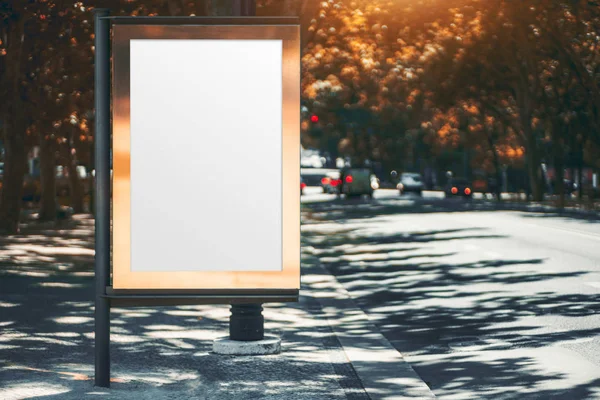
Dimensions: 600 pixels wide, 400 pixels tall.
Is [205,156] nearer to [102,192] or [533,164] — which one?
[102,192]

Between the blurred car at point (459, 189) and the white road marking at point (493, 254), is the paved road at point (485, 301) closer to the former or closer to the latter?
the white road marking at point (493, 254)

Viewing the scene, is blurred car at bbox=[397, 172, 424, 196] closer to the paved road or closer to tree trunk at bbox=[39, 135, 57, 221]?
tree trunk at bbox=[39, 135, 57, 221]

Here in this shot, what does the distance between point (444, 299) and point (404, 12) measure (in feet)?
72.2

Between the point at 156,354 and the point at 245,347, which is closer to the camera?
the point at 245,347

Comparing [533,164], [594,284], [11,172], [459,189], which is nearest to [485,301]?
[594,284]

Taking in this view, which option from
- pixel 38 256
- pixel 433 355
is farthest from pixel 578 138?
pixel 433 355

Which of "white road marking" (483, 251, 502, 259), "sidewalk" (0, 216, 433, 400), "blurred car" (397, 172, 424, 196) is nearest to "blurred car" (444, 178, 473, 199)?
"blurred car" (397, 172, 424, 196)

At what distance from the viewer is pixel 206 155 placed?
8172mm

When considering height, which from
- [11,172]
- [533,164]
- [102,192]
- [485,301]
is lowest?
[485,301]

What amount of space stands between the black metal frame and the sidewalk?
0.52 m

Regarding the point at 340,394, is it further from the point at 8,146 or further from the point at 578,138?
the point at 578,138

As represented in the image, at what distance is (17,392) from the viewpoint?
7.86 metres

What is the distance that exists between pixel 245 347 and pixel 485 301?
5.55 m

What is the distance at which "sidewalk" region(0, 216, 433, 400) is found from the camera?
26.5 feet
